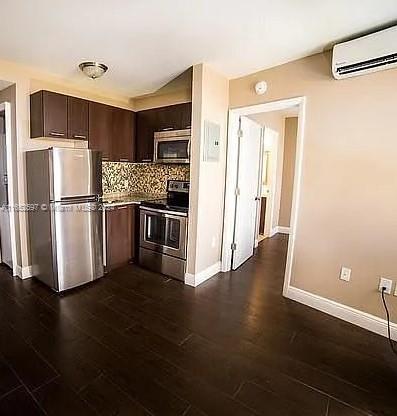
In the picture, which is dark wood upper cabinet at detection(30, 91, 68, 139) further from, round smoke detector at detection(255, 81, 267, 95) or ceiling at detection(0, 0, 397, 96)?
round smoke detector at detection(255, 81, 267, 95)

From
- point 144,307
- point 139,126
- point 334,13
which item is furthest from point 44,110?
point 334,13

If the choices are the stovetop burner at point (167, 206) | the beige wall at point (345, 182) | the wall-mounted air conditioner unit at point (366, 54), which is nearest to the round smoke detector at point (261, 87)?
the beige wall at point (345, 182)

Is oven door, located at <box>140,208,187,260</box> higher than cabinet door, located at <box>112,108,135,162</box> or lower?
lower

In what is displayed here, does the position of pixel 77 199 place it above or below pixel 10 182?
below

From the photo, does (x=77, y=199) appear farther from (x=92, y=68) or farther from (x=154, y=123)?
(x=154, y=123)

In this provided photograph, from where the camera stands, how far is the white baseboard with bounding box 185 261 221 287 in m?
3.12

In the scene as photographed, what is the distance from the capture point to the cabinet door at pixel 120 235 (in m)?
3.42

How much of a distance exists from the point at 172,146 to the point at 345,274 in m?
2.51

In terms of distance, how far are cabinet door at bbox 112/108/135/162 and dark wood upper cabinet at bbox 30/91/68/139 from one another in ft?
2.45

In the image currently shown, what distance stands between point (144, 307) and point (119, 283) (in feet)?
2.24

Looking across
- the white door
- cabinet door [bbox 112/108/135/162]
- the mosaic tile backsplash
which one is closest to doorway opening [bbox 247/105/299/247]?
the white door

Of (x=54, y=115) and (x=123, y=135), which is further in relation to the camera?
(x=123, y=135)

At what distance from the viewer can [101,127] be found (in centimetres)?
353

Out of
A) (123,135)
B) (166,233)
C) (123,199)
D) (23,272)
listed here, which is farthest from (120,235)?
(123,135)
